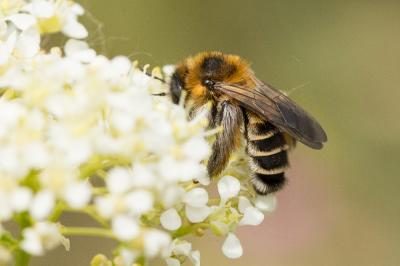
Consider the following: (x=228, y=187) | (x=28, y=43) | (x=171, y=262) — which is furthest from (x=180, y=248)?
(x=28, y=43)

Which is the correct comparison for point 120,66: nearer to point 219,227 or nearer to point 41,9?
point 41,9

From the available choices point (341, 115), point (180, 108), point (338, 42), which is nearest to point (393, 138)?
point (341, 115)

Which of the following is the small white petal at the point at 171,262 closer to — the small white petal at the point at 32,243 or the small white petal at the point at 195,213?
the small white petal at the point at 195,213

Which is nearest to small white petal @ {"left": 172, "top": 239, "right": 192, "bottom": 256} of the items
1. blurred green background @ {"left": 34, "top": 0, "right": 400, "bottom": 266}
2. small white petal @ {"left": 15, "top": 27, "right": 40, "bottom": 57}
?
small white petal @ {"left": 15, "top": 27, "right": 40, "bottom": 57}

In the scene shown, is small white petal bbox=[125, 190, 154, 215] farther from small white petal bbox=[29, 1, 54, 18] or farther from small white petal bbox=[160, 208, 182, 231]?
small white petal bbox=[29, 1, 54, 18]

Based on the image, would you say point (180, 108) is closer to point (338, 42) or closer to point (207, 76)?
point (207, 76)

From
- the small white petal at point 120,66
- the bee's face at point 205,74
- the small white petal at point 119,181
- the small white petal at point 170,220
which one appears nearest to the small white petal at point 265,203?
the bee's face at point 205,74
